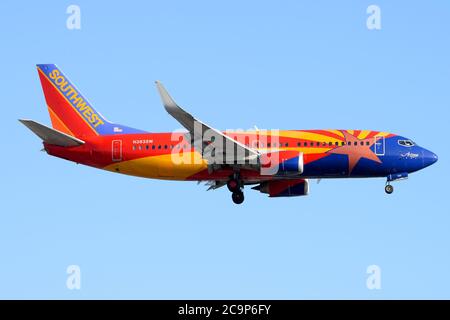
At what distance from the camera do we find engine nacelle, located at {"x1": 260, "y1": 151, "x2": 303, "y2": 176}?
7625cm

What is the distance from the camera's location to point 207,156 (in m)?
78.5

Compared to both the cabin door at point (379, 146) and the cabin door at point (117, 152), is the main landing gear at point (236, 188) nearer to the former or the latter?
the cabin door at point (117, 152)

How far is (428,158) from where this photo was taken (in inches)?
3078

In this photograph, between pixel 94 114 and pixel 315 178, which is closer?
pixel 315 178

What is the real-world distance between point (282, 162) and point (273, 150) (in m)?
2.14

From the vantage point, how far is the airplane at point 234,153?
253ft

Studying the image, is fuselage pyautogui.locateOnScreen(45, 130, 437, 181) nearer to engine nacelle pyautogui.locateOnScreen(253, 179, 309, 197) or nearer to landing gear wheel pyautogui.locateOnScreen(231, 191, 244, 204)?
landing gear wheel pyautogui.locateOnScreen(231, 191, 244, 204)

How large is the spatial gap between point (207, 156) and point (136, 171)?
20.5 ft

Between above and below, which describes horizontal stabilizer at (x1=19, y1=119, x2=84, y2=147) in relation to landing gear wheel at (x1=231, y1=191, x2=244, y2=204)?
above

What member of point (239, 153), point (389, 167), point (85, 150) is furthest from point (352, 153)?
point (85, 150)

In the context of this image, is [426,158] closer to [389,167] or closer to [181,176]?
[389,167]

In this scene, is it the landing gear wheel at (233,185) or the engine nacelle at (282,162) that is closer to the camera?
the engine nacelle at (282,162)

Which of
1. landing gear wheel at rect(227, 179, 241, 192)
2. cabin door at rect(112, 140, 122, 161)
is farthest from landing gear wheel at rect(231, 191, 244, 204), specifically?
cabin door at rect(112, 140, 122, 161)

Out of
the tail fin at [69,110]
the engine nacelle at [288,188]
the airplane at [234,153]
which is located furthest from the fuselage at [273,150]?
the engine nacelle at [288,188]
